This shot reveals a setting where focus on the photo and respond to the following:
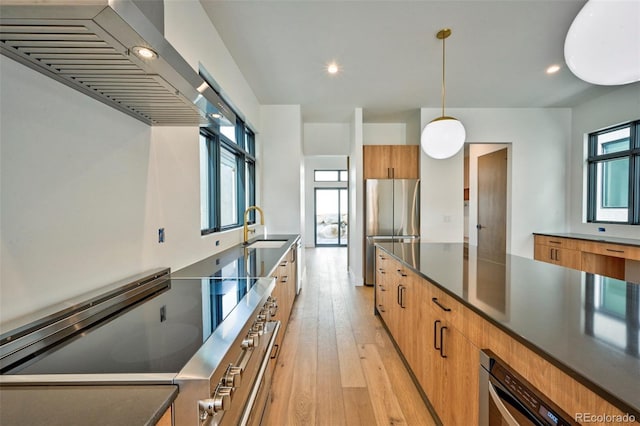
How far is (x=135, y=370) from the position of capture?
66 centimetres

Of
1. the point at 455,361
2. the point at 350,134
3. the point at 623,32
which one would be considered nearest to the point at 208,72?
the point at 623,32

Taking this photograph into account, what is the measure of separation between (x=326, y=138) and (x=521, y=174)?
3.72m

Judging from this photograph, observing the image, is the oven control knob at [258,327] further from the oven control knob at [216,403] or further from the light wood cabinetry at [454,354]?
the light wood cabinetry at [454,354]

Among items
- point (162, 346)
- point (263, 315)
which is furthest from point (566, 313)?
point (162, 346)

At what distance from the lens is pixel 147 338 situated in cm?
85

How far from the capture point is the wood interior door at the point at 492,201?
4.97 meters

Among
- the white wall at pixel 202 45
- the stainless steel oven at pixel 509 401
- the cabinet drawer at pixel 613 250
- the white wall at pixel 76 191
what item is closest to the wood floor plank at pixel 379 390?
the stainless steel oven at pixel 509 401

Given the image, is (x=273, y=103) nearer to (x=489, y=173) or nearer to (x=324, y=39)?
(x=324, y=39)

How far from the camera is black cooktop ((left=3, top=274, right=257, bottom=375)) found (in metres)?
0.69

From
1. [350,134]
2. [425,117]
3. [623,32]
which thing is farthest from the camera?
[350,134]

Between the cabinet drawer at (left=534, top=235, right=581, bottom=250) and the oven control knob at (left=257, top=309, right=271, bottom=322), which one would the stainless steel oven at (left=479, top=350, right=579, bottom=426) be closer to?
the oven control knob at (left=257, top=309, right=271, bottom=322)

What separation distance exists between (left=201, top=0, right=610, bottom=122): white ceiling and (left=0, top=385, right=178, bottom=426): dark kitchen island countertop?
2.69m

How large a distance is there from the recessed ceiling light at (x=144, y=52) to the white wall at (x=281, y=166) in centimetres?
373

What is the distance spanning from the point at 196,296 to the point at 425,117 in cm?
474
